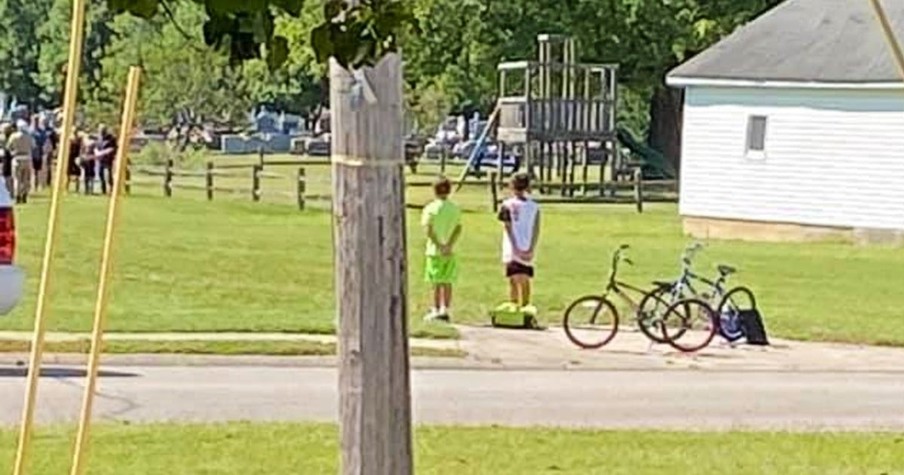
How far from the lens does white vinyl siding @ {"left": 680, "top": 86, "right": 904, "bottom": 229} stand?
40.4 m

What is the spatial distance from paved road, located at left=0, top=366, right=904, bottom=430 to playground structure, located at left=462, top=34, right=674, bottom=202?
37.6m

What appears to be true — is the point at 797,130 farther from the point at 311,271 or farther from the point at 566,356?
the point at 566,356

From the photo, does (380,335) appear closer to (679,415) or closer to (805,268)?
(679,415)

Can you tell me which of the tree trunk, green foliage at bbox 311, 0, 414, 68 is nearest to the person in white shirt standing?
green foliage at bbox 311, 0, 414, 68

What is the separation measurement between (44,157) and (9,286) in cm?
3435

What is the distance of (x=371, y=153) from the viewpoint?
244 inches

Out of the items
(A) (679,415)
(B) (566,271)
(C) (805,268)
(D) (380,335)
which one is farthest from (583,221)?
(D) (380,335)

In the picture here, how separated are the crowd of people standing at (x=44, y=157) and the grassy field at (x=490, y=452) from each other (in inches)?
1134

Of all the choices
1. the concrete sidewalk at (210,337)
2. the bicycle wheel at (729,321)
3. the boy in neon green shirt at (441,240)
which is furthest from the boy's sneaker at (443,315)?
the bicycle wheel at (729,321)

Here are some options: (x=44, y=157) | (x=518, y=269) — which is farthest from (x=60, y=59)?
(x=518, y=269)

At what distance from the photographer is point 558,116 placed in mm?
57250

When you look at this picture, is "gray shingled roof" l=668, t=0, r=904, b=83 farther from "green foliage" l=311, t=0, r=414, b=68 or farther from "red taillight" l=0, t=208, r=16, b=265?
"green foliage" l=311, t=0, r=414, b=68

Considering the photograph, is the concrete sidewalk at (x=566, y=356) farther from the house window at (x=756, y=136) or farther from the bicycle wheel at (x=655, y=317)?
the house window at (x=756, y=136)

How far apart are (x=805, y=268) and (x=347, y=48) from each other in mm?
28913
